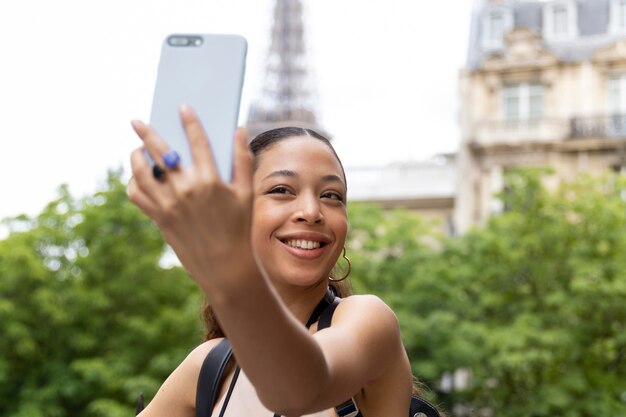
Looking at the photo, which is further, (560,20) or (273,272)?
(560,20)

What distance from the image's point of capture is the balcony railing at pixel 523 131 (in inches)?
1021

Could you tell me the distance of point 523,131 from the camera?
26.0m

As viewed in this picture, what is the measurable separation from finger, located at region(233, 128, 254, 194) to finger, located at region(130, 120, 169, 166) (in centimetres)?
10

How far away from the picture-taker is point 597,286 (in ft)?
56.6

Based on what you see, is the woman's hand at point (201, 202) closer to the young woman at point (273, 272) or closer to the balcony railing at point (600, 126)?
the young woman at point (273, 272)

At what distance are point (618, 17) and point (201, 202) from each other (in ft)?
90.8

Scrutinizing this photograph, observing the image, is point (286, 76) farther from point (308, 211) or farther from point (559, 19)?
point (308, 211)

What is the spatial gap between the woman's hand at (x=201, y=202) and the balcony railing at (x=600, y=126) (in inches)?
994

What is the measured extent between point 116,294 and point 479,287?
254 inches

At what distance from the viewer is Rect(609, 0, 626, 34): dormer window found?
27188mm

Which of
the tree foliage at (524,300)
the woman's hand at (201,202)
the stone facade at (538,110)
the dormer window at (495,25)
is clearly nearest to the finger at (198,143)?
the woman's hand at (201,202)

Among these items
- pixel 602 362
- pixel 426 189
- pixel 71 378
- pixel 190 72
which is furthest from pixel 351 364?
pixel 426 189

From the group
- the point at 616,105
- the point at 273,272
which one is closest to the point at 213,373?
the point at 273,272

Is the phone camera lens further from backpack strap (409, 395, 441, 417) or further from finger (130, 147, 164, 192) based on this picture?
backpack strap (409, 395, 441, 417)
